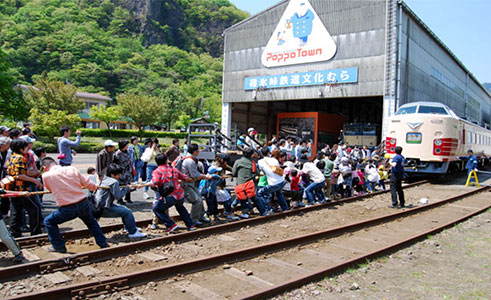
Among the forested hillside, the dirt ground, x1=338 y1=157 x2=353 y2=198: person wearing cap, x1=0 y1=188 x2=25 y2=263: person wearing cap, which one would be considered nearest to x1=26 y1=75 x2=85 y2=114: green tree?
the forested hillside

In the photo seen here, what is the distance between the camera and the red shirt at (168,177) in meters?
6.52

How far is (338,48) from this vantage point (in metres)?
21.6

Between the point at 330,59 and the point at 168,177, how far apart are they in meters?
17.6

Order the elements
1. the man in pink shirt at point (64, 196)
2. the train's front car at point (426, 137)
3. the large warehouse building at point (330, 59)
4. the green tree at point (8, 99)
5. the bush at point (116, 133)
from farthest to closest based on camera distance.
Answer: the bush at point (116, 133) → the green tree at point (8, 99) → the large warehouse building at point (330, 59) → the train's front car at point (426, 137) → the man in pink shirt at point (64, 196)

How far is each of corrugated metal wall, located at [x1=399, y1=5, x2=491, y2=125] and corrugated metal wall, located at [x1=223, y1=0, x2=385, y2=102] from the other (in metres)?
1.46

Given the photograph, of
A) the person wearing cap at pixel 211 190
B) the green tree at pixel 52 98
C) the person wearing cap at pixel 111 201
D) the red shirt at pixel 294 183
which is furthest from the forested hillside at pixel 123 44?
the person wearing cap at pixel 111 201

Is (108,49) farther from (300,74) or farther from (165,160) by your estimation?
(165,160)

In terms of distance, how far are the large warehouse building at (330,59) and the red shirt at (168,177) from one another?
1589cm

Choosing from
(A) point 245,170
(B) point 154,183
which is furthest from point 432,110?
(B) point 154,183

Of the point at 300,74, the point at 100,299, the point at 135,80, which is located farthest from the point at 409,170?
the point at 135,80

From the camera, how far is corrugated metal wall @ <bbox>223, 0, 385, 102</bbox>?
20.2 metres

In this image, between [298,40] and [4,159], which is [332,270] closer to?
[4,159]

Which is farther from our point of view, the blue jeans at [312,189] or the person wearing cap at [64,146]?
the blue jeans at [312,189]

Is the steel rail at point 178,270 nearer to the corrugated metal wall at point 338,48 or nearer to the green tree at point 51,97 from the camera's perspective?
the corrugated metal wall at point 338,48
